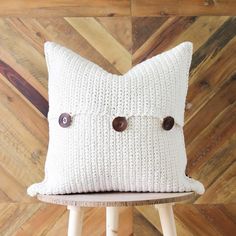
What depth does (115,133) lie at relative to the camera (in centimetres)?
91

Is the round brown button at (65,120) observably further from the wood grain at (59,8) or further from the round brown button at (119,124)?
the wood grain at (59,8)

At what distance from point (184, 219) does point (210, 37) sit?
1.79 ft

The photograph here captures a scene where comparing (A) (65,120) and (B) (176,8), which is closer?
(A) (65,120)

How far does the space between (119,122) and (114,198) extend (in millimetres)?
157

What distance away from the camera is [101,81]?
0.93 metres

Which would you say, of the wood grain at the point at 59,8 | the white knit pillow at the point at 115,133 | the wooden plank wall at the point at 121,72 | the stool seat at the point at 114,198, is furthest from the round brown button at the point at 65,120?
the wood grain at the point at 59,8

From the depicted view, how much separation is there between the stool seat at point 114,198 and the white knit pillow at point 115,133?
0.07ft

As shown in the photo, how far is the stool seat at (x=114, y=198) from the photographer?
2.61 ft

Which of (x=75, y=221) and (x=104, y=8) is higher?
(x=104, y=8)

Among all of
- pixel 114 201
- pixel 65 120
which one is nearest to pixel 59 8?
pixel 65 120

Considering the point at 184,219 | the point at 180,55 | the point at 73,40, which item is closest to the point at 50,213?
the point at 184,219

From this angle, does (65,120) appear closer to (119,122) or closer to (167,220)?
(119,122)

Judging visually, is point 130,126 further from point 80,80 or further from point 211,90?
point 211,90

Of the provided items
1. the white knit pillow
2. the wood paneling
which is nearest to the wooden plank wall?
the wood paneling
